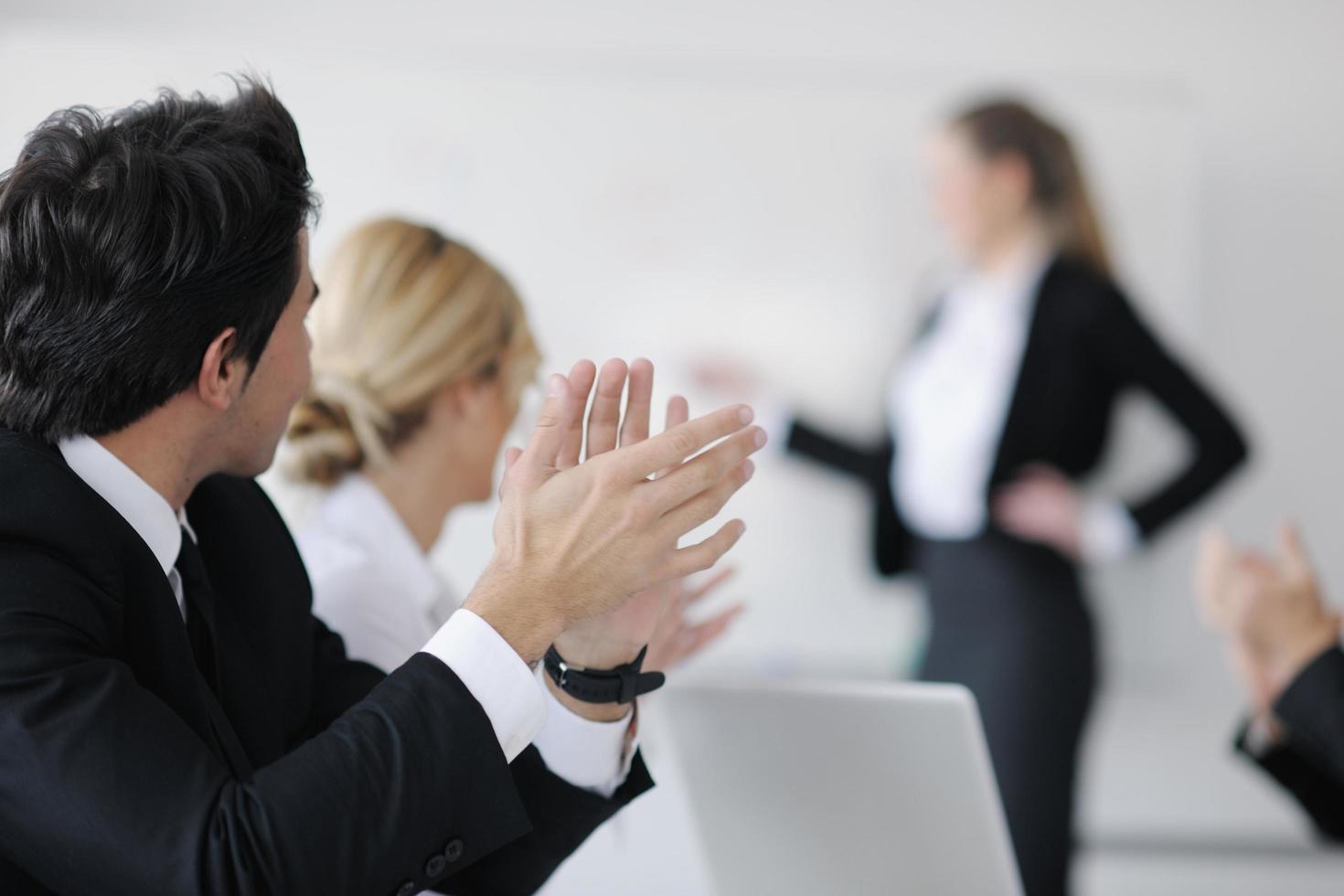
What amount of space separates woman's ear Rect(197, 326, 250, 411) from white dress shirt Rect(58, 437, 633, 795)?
8 centimetres

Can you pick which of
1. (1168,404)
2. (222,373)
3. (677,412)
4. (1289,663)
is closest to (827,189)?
(1168,404)

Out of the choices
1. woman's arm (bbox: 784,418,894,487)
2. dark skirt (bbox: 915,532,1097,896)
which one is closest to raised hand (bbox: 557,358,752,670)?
dark skirt (bbox: 915,532,1097,896)

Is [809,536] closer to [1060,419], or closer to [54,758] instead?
[1060,419]

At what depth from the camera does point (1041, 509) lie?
2.66 meters

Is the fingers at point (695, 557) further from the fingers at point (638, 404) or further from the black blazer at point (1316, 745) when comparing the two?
the black blazer at point (1316, 745)

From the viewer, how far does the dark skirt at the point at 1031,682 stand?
94.6 inches

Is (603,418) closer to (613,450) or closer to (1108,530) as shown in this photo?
(613,450)

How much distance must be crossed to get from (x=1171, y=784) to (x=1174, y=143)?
154 cm

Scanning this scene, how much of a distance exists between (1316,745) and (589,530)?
3.32 feet

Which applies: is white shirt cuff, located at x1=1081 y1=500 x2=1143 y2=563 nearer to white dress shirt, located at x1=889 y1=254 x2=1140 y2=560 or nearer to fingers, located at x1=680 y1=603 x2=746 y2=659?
white dress shirt, located at x1=889 y1=254 x2=1140 y2=560

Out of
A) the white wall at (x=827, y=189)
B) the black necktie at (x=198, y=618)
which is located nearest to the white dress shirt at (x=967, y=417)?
the white wall at (x=827, y=189)

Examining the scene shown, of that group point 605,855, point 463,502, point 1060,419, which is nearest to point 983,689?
point 1060,419

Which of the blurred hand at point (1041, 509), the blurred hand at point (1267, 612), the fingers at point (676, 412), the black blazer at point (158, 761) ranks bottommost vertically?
the blurred hand at point (1041, 509)

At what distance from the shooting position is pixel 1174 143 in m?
3.19
